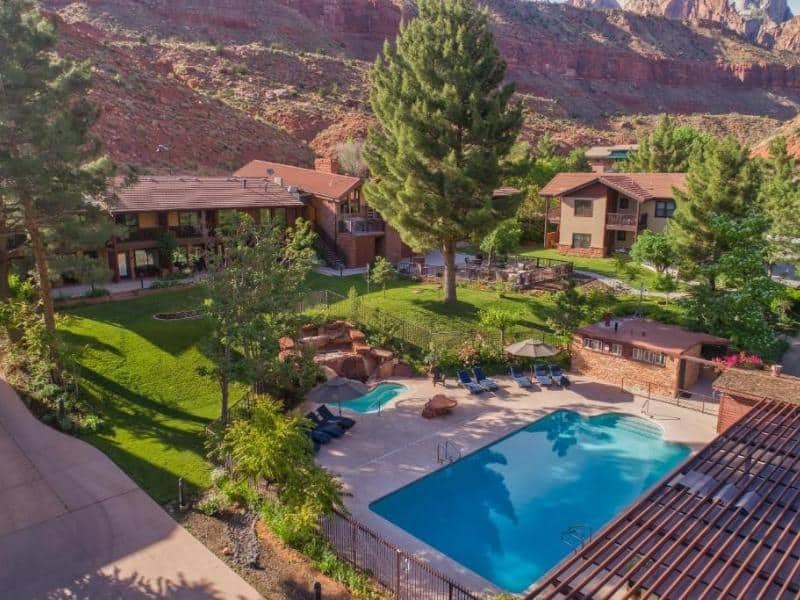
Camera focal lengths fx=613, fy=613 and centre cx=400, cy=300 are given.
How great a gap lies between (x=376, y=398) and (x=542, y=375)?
6.91m

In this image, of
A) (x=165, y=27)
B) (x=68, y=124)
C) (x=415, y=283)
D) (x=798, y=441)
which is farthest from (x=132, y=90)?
(x=798, y=441)

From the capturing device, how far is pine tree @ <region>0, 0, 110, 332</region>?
61.3 ft

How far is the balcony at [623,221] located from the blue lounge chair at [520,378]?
833 inches

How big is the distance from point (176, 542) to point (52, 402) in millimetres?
9195

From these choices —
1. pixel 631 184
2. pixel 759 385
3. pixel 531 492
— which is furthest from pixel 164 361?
pixel 631 184

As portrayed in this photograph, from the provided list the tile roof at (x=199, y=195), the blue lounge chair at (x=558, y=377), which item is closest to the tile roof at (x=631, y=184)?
the tile roof at (x=199, y=195)

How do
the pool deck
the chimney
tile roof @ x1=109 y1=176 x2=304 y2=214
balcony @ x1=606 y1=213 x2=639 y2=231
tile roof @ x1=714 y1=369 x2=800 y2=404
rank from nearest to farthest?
the pool deck
tile roof @ x1=714 y1=369 x2=800 y2=404
tile roof @ x1=109 y1=176 x2=304 y2=214
balcony @ x1=606 y1=213 x2=639 y2=231
the chimney

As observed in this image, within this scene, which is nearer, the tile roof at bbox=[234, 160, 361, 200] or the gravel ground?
the gravel ground

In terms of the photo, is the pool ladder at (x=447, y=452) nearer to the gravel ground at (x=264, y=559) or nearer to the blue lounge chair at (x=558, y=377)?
the gravel ground at (x=264, y=559)

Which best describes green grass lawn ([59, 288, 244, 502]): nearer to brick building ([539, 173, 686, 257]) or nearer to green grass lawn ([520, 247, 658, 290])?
green grass lawn ([520, 247, 658, 290])

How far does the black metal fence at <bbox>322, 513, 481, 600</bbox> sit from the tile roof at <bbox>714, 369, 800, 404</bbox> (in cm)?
1036

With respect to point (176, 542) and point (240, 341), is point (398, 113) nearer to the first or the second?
point (240, 341)

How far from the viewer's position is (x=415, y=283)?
1387 inches

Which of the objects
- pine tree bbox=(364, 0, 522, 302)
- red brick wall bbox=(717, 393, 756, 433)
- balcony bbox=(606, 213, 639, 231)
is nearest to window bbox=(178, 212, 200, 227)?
pine tree bbox=(364, 0, 522, 302)
